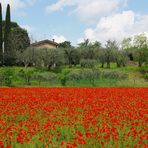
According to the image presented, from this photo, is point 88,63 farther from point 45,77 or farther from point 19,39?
point 45,77

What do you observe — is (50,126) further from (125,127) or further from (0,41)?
(0,41)

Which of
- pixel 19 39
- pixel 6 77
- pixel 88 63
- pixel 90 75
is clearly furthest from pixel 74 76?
pixel 19 39

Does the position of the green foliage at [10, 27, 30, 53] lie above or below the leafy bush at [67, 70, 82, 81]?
above

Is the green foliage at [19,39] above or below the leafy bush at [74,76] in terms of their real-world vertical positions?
above

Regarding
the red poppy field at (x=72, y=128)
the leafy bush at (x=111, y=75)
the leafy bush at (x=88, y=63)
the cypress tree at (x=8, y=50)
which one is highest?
the cypress tree at (x=8, y=50)

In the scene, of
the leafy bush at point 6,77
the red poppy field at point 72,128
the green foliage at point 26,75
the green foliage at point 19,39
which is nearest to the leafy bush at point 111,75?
the green foliage at point 26,75

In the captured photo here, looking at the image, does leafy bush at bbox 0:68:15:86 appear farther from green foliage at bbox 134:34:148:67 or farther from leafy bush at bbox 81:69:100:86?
green foliage at bbox 134:34:148:67

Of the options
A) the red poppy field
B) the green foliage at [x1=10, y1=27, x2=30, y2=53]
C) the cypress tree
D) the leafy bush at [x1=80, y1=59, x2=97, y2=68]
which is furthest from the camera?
the green foliage at [x1=10, y1=27, x2=30, y2=53]

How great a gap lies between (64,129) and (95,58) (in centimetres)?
5888

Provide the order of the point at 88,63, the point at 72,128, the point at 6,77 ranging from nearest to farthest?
1. the point at 72,128
2. the point at 6,77
3. the point at 88,63

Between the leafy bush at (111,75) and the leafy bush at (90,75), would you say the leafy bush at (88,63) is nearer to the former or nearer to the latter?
the leafy bush at (111,75)

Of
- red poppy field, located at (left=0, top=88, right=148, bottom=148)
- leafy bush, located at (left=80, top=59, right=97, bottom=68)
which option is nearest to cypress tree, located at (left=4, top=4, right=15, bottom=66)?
leafy bush, located at (left=80, top=59, right=97, bottom=68)

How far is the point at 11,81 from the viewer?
1506 inches

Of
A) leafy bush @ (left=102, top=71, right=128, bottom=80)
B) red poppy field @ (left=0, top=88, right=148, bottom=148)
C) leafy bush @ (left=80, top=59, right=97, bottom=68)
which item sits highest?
leafy bush @ (left=80, top=59, right=97, bottom=68)
